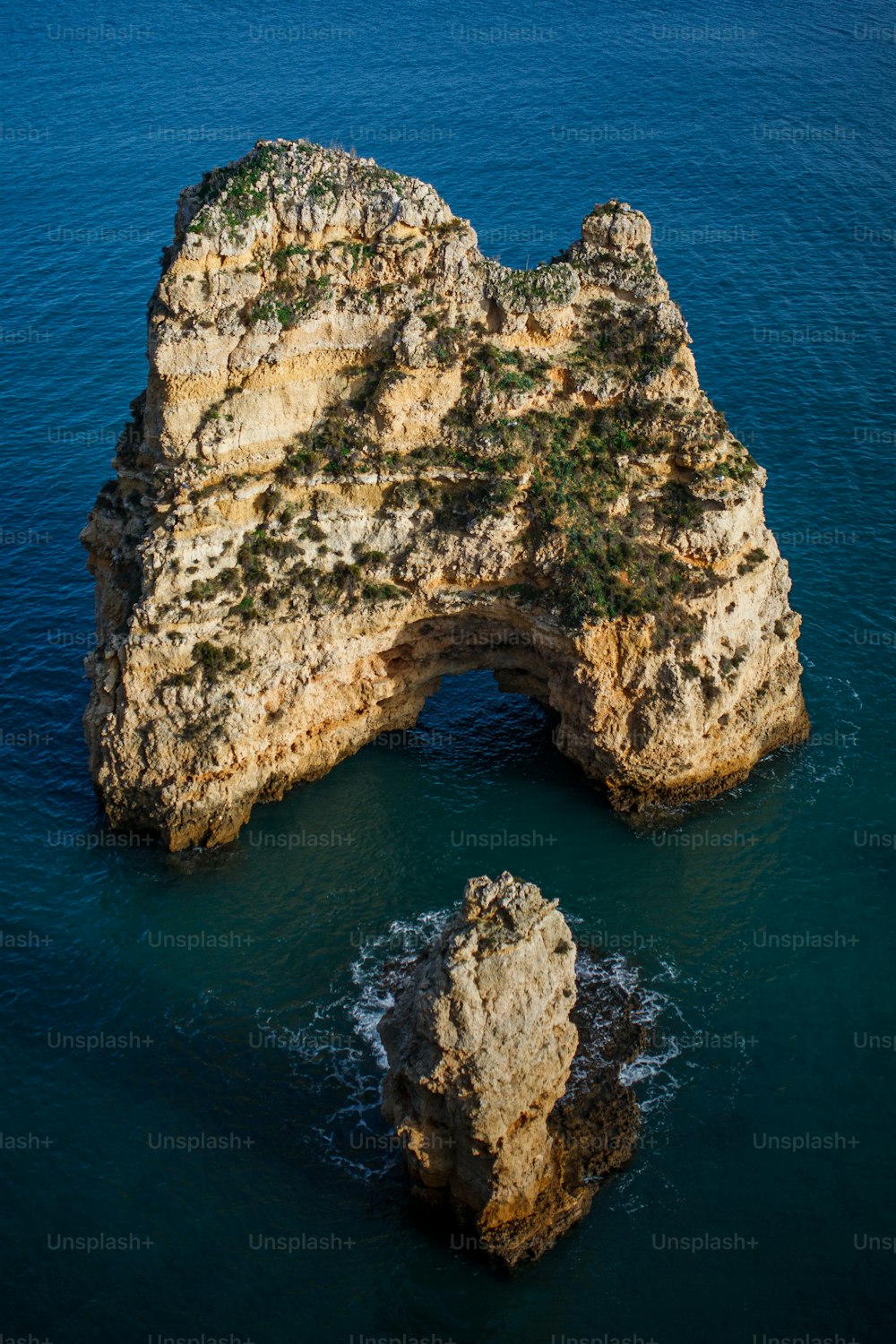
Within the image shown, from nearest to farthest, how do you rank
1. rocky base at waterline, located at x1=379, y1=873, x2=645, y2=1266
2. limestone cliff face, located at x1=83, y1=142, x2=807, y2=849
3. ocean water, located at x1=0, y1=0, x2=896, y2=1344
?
rocky base at waterline, located at x1=379, y1=873, x2=645, y2=1266
ocean water, located at x1=0, y1=0, x2=896, y2=1344
limestone cliff face, located at x1=83, y1=142, x2=807, y2=849

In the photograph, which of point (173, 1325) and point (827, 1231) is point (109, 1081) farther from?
point (827, 1231)

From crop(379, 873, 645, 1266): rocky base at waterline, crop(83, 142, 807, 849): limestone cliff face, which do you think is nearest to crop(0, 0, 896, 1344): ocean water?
crop(379, 873, 645, 1266): rocky base at waterline

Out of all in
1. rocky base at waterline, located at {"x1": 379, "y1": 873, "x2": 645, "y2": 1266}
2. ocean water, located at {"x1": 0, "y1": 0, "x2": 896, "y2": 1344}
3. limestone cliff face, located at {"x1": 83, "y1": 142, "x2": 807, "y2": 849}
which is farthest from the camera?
limestone cliff face, located at {"x1": 83, "y1": 142, "x2": 807, "y2": 849}

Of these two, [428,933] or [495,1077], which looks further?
[428,933]

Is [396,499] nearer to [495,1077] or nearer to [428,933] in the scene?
[428,933]

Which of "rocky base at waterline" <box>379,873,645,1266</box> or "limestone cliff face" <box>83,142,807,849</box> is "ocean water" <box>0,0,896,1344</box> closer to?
"rocky base at waterline" <box>379,873,645,1266</box>

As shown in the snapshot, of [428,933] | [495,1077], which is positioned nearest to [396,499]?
[428,933]

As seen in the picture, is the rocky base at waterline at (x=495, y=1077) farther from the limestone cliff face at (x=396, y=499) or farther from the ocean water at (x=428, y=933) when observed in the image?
the limestone cliff face at (x=396, y=499)

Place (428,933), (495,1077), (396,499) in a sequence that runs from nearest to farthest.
A: (495,1077)
(428,933)
(396,499)
